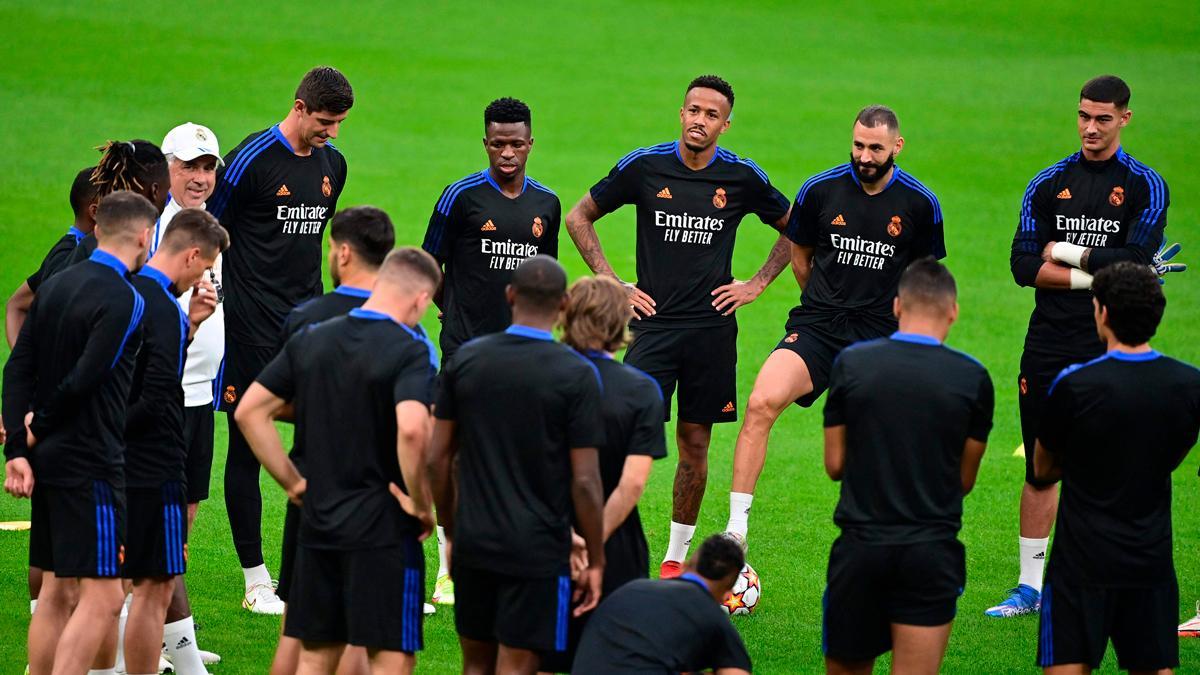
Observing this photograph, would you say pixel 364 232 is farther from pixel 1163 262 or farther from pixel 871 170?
pixel 1163 262

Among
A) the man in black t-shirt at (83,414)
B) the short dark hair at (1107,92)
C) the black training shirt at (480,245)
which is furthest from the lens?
the black training shirt at (480,245)

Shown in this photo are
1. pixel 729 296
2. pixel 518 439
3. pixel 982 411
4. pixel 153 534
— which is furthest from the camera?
pixel 729 296

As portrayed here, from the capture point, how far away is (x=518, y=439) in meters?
6.09

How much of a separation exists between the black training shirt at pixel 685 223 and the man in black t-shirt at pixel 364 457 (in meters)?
3.70

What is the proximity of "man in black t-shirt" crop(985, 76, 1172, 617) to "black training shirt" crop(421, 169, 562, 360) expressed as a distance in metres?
2.97

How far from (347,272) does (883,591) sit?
8.56 ft

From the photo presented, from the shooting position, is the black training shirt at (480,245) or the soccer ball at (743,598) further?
the black training shirt at (480,245)

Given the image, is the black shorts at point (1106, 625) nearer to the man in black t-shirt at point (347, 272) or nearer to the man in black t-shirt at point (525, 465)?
the man in black t-shirt at point (525, 465)

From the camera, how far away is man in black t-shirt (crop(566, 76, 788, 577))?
9859 millimetres

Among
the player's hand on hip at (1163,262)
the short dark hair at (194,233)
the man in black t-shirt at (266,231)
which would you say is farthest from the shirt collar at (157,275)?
the player's hand on hip at (1163,262)

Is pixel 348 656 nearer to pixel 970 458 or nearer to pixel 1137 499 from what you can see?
pixel 970 458

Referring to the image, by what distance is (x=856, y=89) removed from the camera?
31766mm

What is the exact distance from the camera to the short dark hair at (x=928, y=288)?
6.45 metres

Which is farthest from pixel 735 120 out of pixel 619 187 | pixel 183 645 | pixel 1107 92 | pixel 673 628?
pixel 673 628
